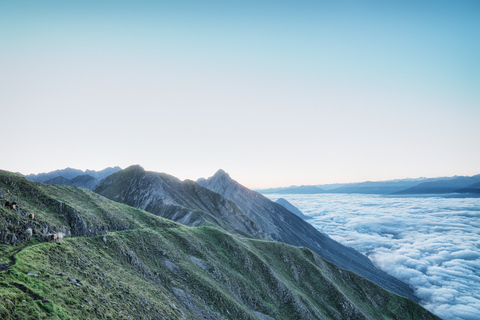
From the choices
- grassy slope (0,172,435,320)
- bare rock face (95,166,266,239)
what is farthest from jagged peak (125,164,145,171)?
grassy slope (0,172,435,320)

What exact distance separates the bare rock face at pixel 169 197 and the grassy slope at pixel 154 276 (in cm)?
4730

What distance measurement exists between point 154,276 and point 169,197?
9457 cm

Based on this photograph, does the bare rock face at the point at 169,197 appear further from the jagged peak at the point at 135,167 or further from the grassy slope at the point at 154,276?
the grassy slope at the point at 154,276

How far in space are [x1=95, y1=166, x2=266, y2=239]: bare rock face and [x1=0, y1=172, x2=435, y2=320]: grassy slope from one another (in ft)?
155

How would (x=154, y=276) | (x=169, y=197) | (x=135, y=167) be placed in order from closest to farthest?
(x=154, y=276) < (x=169, y=197) < (x=135, y=167)

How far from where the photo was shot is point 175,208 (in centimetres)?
10900

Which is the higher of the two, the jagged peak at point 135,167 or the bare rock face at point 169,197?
the jagged peak at point 135,167

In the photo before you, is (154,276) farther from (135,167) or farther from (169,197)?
(135,167)

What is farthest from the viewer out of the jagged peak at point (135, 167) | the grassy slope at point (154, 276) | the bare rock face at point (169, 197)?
the jagged peak at point (135, 167)

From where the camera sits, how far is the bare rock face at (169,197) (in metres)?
115

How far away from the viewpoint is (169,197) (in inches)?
5039

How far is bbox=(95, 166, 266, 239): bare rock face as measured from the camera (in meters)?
115

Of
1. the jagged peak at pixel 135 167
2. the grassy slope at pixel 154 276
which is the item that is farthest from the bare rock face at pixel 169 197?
the grassy slope at pixel 154 276

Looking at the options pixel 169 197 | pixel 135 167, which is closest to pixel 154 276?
pixel 169 197
